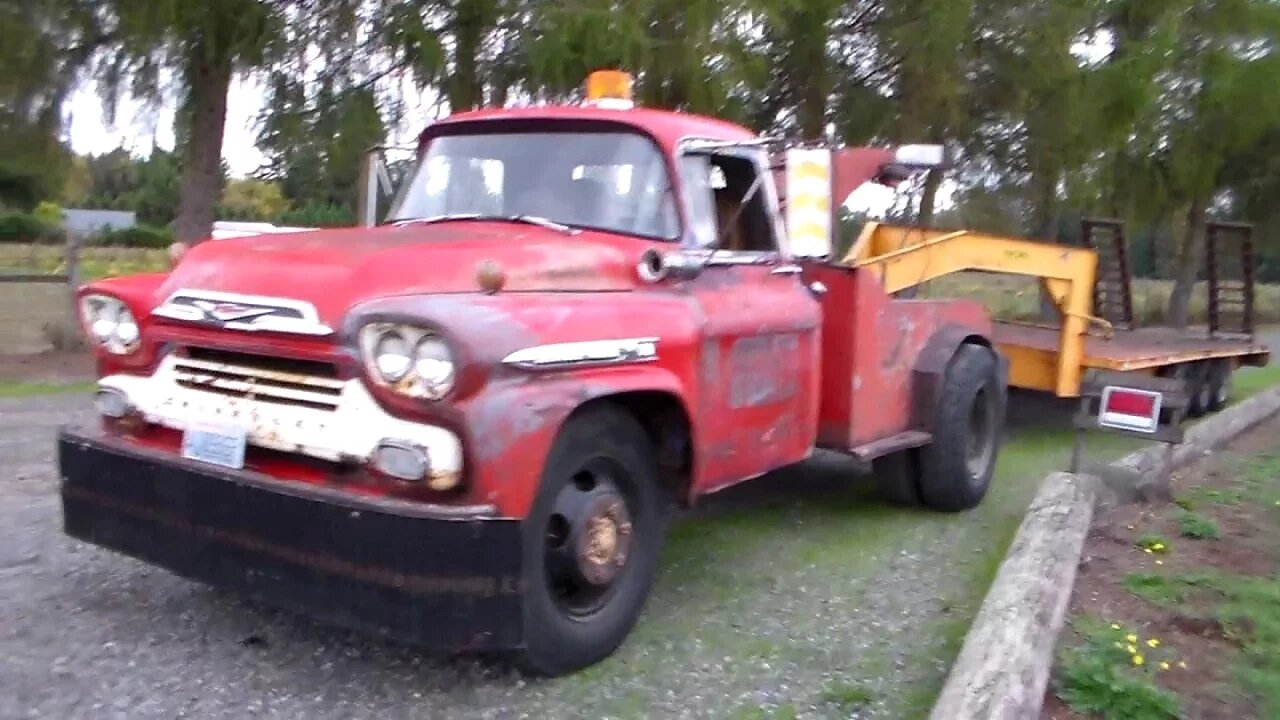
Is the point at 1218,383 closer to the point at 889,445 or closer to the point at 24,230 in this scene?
the point at 889,445

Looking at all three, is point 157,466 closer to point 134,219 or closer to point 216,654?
point 216,654

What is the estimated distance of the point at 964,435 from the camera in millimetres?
6742

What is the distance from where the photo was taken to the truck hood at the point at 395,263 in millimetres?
3951

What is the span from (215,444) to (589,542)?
129 centimetres

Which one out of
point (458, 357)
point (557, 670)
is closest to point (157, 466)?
point (458, 357)

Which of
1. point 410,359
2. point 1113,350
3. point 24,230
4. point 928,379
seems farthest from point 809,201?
point 24,230

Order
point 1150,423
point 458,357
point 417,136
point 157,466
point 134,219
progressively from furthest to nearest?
point 134,219
point 1150,423
point 417,136
point 157,466
point 458,357

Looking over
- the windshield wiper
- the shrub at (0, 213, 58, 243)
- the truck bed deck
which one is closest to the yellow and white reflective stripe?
the windshield wiper

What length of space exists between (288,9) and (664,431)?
26.2ft

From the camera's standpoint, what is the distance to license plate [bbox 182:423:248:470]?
394cm

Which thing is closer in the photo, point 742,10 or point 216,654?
point 216,654

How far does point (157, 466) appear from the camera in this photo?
4.03 meters

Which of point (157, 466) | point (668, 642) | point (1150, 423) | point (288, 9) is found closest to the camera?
point (157, 466)

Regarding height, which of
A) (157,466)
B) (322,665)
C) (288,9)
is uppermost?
(288,9)
